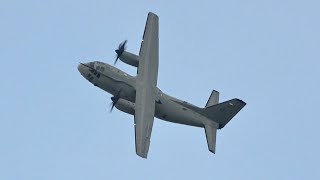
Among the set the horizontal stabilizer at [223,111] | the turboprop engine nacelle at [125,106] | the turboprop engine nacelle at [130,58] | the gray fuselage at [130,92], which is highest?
the turboprop engine nacelle at [130,58]

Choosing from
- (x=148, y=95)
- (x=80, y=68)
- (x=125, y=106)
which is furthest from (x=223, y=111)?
(x=80, y=68)

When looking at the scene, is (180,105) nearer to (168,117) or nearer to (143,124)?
(168,117)

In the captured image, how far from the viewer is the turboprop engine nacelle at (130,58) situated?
313ft

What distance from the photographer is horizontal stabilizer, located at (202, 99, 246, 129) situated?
94.1 metres

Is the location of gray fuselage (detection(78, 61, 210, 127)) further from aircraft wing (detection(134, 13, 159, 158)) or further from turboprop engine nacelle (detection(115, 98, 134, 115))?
turboprop engine nacelle (detection(115, 98, 134, 115))

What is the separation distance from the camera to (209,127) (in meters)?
93.5

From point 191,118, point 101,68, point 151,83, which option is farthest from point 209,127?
point 101,68

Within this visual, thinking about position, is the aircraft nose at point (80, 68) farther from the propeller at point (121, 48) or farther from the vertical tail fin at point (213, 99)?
the vertical tail fin at point (213, 99)

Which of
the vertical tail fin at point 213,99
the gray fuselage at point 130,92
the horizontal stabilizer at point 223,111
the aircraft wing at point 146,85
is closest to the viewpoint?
the aircraft wing at point 146,85

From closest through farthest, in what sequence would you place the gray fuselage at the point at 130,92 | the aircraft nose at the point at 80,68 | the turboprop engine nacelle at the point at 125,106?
1. the turboprop engine nacelle at the point at 125,106
2. the gray fuselage at the point at 130,92
3. the aircraft nose at the point at 80,68

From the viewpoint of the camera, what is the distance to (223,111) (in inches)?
3718

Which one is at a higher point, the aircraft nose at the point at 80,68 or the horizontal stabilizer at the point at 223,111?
the horizontal stabilizer at the point at 223,111

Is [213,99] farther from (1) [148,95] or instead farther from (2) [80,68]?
(2) [80,68]

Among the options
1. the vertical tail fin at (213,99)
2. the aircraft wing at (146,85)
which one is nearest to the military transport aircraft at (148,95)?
the aircraft wing at (146,85)
